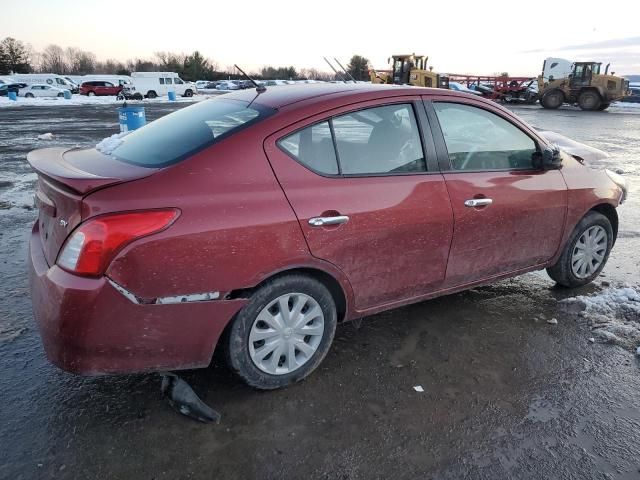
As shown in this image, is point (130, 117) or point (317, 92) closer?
point (317, 92)

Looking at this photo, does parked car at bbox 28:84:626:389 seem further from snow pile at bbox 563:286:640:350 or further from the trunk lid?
snow pile at bbox 563:286:640:350

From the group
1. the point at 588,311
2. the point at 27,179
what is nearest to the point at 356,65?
the point at 27,179

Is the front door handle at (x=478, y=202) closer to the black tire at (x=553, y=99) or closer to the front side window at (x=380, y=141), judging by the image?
the front side window at (x=380, y=141)

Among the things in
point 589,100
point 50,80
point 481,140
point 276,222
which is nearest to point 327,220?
point 276,222

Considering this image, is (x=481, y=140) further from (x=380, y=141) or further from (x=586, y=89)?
(x=586, y=89)

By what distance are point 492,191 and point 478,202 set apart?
168mm

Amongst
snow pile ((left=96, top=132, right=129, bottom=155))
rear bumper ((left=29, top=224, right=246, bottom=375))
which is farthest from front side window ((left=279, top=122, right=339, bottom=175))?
snow pile ((left=96, top=132, right=129, bottom=155))

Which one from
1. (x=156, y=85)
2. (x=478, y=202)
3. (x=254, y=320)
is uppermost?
(x=478, y=202)

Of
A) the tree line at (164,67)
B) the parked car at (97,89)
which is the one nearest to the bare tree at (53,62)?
the tree line at (164,67)

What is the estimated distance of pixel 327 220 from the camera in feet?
8.89

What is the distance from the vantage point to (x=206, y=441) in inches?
96.0

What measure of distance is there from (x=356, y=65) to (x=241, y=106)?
164 feet

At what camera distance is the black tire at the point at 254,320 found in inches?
102

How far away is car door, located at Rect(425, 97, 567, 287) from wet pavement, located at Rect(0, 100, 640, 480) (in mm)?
522
